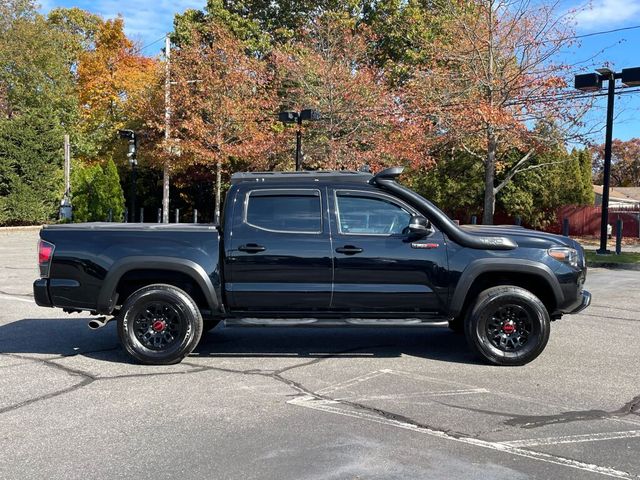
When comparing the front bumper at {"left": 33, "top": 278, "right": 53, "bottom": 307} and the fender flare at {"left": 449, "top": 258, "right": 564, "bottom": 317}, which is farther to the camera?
the front bumper at {"left": 33, "top": 278, "right": 53, "bottom": 307}

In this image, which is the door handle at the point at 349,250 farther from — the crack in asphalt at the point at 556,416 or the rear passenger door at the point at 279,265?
the crack in asphalt at the point at 556,416

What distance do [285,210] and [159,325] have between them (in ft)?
5.77

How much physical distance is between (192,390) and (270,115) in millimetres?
24503

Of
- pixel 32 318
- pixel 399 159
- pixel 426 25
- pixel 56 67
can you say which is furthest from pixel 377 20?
pixel 32 318

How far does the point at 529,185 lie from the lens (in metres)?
31.6

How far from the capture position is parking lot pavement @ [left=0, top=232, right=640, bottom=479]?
3.88 m

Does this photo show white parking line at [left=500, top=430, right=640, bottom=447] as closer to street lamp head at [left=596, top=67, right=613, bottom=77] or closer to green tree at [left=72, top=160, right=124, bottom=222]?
street lamp head at [left=596, top=67, right=613, bottom=77]

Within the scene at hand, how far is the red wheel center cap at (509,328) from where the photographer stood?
20.6 ft

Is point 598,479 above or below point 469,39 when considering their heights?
below

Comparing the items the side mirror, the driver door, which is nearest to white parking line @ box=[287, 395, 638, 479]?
the driver door

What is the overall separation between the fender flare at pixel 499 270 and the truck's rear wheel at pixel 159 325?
269 centimetres

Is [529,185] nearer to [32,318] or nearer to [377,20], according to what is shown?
[377,20]

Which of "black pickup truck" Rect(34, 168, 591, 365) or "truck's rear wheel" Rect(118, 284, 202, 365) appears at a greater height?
"black pickup truck" Rect(34, 168, 591, 365)

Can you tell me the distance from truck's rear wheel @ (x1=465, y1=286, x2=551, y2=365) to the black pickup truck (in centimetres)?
1
